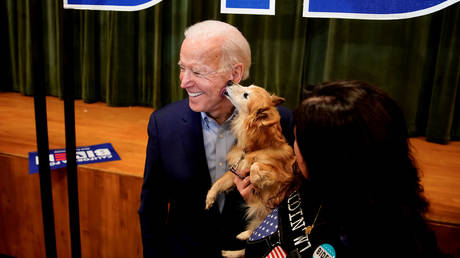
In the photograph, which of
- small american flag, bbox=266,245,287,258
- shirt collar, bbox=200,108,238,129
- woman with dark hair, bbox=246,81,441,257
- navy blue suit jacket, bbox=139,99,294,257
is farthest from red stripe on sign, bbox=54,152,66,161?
woman with dark hair, bbox=246,81,441,257

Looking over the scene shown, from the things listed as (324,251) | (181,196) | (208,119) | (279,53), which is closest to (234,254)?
(181,196)

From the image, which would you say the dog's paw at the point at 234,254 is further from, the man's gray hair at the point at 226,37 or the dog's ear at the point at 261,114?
the man's gray hair at the point at 226,37

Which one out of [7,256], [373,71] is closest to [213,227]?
[7,256]

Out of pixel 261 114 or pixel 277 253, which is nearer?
pixel 277 253

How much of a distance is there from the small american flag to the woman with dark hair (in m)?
0.07

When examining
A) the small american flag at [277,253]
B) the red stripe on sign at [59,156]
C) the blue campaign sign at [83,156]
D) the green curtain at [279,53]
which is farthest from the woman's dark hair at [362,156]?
the green curtain at [279,53]

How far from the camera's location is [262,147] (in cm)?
110

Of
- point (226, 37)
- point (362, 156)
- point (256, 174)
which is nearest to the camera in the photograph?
point (362, 156)

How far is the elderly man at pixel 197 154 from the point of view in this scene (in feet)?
3.84

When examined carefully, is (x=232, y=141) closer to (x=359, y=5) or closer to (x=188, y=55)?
(x=188, y=55)

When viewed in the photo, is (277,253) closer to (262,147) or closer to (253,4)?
(262,147)

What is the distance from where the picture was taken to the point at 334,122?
0.72 m

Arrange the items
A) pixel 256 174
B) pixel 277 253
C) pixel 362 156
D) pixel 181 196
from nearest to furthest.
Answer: pixel 362 156, pixel 277 253, pixel 256 174, pixel 181 196

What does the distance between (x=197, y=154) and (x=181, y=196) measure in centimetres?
22
